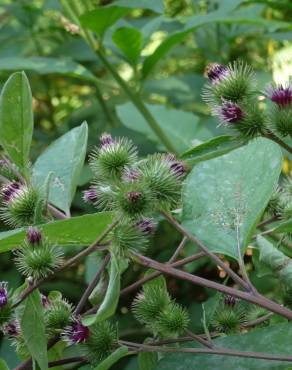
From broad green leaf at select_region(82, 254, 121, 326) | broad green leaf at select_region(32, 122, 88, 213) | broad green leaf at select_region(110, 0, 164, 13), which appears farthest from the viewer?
broad green leaf at select_region(110, 0, 164, 13)

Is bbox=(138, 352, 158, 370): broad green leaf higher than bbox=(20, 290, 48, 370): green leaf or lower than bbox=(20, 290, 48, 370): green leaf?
lower

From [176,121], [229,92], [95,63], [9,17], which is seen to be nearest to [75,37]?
[95,63]

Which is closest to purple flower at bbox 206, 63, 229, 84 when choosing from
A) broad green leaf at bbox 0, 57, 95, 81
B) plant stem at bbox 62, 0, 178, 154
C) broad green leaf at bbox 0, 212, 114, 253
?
broad green leaf at bbox 0, 212, 114, 253

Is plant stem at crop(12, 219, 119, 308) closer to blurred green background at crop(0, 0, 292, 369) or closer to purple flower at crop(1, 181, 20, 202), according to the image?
purple flower at crop(1, 181, 20, 202)

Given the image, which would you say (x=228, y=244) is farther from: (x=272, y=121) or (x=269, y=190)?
(x=272, y=121)

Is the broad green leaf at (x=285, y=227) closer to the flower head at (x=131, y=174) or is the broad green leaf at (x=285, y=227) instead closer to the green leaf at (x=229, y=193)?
the green leaf at (x=229, y=193)

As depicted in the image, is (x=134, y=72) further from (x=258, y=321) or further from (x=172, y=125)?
(x=258, y=321)
